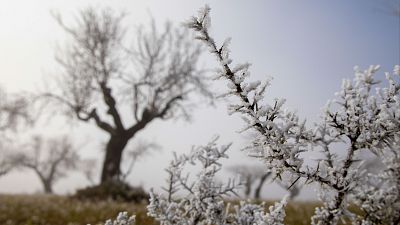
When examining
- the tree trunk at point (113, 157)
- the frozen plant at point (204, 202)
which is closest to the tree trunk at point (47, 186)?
the tree trunk at point (113, 157)

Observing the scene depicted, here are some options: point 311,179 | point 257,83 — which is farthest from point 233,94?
point 311,179

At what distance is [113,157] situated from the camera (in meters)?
19.5

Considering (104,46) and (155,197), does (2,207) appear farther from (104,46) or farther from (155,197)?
(104,46)

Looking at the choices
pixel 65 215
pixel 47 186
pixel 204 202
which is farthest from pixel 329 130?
pixel 47 186

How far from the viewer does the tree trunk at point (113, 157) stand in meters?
19.2

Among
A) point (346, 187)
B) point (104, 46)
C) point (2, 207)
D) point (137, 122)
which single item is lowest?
point (346, 187)

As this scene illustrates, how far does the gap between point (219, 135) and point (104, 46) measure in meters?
18.1

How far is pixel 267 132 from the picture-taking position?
75.0 inches

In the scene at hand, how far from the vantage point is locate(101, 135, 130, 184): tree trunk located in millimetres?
19234

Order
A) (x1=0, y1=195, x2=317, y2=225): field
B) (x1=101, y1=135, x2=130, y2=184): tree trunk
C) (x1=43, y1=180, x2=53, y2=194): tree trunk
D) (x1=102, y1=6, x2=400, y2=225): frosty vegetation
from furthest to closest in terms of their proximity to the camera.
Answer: (x1=43, y1=180, x2=53, y2=194): tree trunk < (x1=101, y1=135, x2=130, y2=184): tree trunk < (x1=0, y1=195, x2=317, y2=225): field < (x1=102, y1=6, x2=400, y2=225): frosty vegetation

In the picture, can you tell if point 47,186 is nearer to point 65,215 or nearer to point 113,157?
point 113,157

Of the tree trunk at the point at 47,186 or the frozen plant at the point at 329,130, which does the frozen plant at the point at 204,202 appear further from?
the tree trunk at the point at 47,186

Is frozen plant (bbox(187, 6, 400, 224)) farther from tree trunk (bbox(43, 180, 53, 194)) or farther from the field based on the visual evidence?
tree trunk (bbox(43, 180, 53, 194))

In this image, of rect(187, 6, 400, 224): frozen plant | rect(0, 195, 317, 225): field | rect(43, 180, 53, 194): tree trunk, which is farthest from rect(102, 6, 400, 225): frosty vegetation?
rect(43, 180, 53, 194): tree trunk
